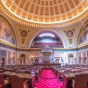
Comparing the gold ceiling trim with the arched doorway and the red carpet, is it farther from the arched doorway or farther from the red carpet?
the red carpet

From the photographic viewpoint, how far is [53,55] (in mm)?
27734

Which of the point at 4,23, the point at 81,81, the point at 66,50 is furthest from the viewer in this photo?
the point at 66,50

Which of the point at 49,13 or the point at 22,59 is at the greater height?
the point at 49,13

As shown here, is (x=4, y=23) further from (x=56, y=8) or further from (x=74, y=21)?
(x=74, y=21)

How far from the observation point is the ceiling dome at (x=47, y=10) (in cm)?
2264

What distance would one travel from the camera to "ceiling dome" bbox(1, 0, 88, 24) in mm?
22641

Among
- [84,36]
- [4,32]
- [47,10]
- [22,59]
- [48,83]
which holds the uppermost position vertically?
[47,10]

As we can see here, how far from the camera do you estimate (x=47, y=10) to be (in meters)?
26.1

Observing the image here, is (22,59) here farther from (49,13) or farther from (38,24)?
(49,13)

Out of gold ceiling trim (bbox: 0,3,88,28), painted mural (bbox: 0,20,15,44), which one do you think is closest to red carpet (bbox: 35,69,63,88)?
painted mural (bbox: 0,20,15,44)

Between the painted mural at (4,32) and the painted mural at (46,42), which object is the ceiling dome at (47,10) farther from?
the painted mural at (46,42)

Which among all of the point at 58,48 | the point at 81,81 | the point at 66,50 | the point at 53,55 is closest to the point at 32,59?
the point at 53,55

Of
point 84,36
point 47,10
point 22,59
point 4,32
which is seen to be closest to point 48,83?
point 4,32

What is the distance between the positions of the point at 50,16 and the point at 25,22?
661 cm
